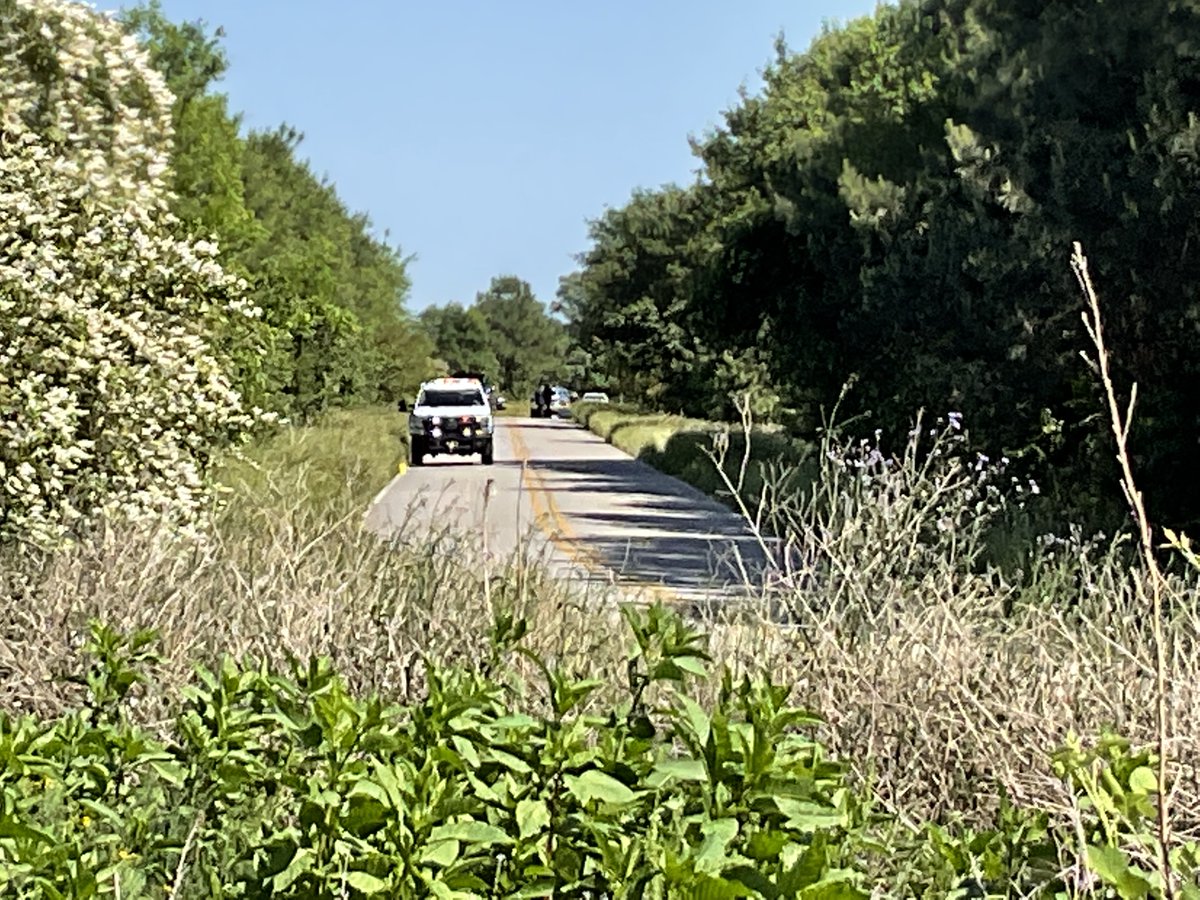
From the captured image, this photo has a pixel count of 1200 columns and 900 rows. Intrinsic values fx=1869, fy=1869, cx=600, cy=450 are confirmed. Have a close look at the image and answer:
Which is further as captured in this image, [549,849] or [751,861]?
[549,849]

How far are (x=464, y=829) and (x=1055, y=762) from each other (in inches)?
42.6

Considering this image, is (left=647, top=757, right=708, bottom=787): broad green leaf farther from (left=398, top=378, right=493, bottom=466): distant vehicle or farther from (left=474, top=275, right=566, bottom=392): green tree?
(left=474, top=275, right=566, bottom=392): green tree

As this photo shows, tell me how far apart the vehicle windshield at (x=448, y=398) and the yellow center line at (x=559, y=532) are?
2.01 metres

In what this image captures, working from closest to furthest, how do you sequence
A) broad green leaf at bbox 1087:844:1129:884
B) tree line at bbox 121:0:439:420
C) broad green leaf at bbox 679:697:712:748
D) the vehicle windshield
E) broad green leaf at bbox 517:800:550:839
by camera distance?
broad green leaf at bbox 1087:844:1129:884
broad green leaf at bbox 517:800:550:839
broad green leaf at bbox 679:697:712:748
tree line at bbox 121:0:439:420
the vehicle windshield

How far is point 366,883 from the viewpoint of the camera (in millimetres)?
3252

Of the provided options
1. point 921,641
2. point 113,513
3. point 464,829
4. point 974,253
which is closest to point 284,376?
point 974,253

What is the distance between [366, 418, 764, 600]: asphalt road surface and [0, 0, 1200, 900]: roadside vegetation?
0.96 feet

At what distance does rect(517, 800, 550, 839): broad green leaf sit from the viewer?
11.6 feet

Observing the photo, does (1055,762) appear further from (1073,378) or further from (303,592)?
(1073,378)

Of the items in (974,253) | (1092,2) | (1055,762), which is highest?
(1092,2)

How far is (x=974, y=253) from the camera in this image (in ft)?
70.2

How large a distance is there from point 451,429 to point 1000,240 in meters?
20.6

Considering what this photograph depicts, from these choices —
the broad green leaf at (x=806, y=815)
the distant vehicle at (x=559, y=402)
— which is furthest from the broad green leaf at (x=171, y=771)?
the distant vehicle at (x=559, y=402)

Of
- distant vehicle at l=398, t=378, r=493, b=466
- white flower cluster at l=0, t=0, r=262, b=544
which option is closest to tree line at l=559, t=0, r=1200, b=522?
white flower cluster at l=0, t=0, r=262, b=544
